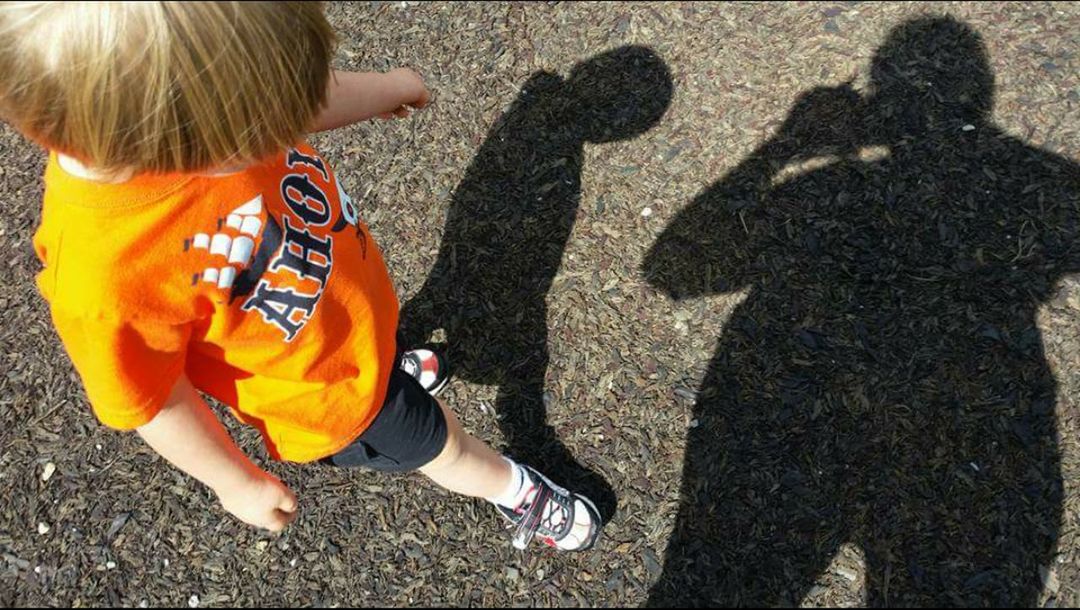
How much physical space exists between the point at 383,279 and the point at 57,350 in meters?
1.60

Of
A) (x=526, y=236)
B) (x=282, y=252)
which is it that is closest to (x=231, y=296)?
(x=282, y=252)

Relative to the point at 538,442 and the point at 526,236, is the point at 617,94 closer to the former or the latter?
the point at 526,236

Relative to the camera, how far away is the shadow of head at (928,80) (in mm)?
3062

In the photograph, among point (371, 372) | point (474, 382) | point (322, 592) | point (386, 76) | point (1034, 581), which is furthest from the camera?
point (474, 382)

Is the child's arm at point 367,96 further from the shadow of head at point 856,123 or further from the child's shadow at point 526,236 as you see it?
the shadow of head at point 856,123

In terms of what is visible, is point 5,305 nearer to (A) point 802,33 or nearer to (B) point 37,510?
(B) point 37,510

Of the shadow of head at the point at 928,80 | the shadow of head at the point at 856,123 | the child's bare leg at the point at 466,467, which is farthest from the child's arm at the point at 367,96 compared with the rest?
the shadow of head at the point at 928,80

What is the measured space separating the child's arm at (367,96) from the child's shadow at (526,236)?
3.08 ft

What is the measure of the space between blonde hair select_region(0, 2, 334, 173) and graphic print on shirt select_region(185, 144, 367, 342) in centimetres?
20

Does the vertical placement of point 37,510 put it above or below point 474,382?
below

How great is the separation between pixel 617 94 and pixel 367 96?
5.02ft

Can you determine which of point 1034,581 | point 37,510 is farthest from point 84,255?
point 1034,581

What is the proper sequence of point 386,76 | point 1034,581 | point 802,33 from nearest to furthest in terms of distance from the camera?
point 386,76 < point 1034,581 < point 802,33

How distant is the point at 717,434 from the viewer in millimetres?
2609
